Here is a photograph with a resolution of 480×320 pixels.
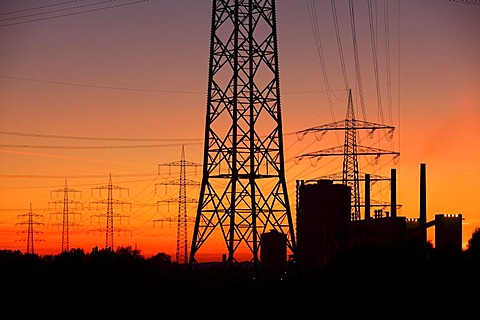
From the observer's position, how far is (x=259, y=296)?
62.6m

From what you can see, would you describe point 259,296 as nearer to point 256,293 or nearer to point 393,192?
point 256,293

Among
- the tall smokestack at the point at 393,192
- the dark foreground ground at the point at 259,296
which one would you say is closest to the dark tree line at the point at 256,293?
the dark foreground ground at the point at 259,296

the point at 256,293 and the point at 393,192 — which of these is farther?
the point at 393,192

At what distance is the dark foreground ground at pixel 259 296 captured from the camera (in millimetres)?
56556

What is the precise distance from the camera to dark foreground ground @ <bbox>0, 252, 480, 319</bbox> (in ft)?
186

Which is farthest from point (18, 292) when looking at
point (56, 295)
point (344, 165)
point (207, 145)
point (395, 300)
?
A: point (344, 165)

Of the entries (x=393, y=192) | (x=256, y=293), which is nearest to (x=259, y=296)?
(x=256, y=293)

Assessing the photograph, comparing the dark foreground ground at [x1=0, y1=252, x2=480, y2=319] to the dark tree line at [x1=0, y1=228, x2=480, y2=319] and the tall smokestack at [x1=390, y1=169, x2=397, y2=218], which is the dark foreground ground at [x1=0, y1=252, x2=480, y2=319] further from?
the tall smokestack at [x1=390, y1=169, x2=397, y2=218]

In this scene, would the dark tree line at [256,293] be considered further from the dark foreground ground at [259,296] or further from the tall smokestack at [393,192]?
the tall smokestack at [393,192]

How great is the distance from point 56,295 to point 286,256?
2046 inches

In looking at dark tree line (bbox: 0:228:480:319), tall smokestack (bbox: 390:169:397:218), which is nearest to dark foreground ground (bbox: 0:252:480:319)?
dark tree line (bbox: 0:228:480:319)

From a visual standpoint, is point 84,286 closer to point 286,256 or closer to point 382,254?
point 382,254

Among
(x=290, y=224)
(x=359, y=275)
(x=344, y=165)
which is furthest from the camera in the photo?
(x=344, y=165)

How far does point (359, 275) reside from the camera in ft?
227
